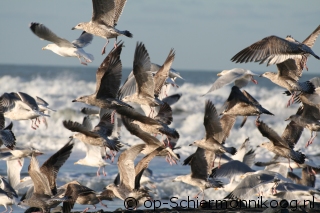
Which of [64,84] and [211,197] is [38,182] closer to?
[211,197]

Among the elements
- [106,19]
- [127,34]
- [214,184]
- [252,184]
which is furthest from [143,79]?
[252,184]

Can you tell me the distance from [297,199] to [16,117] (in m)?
4.07

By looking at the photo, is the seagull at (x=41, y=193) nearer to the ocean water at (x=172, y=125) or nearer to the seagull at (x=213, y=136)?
the ocean water at (x=172, y=125)

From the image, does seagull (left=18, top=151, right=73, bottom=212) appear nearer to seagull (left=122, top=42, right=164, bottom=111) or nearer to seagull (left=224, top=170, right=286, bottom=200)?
seagull (left=122, top=42, right=164, bottom=111)

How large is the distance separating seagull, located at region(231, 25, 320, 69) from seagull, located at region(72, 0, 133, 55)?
5.03ft

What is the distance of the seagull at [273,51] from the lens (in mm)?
8977

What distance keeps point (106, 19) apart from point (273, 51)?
2.27 metres

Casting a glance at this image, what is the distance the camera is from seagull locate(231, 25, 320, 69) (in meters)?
8.98

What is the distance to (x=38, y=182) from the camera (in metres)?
7.95

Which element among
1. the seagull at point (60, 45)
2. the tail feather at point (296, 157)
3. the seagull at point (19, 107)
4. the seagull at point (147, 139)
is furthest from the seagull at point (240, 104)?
the seagull at point (19, 107)

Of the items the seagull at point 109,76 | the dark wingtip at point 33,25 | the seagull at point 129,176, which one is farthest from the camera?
the dark wingtip at point 33,25

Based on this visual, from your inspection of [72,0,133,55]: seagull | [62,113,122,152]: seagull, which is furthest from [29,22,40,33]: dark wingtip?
[62,113,122,152]: seagull

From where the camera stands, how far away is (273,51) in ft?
29.7

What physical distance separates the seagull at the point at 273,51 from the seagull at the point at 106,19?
5.03 ft
